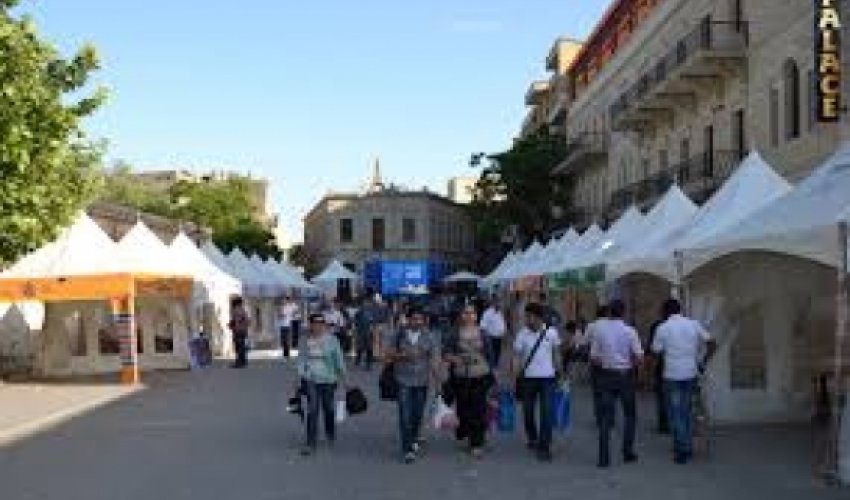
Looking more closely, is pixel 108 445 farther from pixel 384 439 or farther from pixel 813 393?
pixel 813 393

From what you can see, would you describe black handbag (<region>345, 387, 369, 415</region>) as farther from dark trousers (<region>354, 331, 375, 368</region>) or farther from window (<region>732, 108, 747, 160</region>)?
→ window (<region>732, 108, 747, 160</region>)

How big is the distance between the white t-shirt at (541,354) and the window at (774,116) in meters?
20.6

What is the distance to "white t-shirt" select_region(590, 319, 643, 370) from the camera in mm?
14805

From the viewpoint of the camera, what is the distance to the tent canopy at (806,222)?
13781 millimetres

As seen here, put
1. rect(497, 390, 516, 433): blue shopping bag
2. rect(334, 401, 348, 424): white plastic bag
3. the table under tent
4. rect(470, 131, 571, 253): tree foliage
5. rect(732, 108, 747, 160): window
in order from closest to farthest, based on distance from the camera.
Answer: rect(334, 401, 348, 424): white plastic bag, rect(497, 390, 516, 433): blue shopping bag, the table under tent, rect(732, 108, 747, 160): window, rect(470, 131, 571, 253): tree foliage

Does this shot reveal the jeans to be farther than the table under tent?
No

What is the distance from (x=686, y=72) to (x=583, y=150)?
78.1ft

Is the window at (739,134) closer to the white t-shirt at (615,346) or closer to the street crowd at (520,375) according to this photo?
the street crowd at (520,375)

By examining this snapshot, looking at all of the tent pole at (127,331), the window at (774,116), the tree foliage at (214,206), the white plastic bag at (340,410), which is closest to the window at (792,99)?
the window at (774,116)

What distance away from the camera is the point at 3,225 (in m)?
21.2

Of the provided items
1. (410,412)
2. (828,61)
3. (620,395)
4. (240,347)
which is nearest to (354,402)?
(410,412)

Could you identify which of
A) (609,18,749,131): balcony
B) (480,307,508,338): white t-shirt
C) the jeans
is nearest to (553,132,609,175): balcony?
(609,18,749,131): balcony

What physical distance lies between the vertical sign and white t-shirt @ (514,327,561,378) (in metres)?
15.2

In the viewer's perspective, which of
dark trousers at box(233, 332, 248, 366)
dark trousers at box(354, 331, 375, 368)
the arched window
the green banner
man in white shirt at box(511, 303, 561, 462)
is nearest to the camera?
man in white shirt at box(511, 303, 561, 462)
